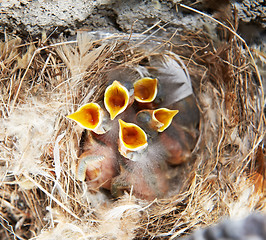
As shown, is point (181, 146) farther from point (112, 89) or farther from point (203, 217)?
point (112, 89)

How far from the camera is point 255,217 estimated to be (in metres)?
0.65

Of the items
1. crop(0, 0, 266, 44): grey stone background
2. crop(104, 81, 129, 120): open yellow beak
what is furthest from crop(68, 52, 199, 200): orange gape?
crop(0, 0, 266, 44): grey stone background

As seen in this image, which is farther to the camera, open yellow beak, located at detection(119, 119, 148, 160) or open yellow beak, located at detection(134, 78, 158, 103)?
open yellow beak, located at detection(134, 78, 158, 103)

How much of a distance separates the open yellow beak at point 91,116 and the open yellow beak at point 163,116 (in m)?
0.22

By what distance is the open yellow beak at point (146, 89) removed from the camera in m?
1.19

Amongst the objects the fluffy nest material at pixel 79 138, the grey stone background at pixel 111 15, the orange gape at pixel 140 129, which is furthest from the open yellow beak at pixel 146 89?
the grey stone background at pixel 111 15

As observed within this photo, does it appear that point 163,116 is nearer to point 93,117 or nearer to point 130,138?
point 130,138

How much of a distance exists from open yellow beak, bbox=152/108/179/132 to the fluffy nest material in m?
0.27

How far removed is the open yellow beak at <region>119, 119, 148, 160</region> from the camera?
1.04 metres

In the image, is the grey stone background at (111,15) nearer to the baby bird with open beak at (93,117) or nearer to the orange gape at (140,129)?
the orange gape at (140,129)

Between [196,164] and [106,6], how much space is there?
82 cm

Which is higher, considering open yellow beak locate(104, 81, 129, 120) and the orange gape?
open yellow beak locate(104, 81, 129, 120)

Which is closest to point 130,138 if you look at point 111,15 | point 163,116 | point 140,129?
point 140,129

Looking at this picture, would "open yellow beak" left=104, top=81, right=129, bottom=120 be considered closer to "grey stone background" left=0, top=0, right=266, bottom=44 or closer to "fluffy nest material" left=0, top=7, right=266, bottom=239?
Result: "fluffy nest material" left=0, top=7, right=266, bottom=239
